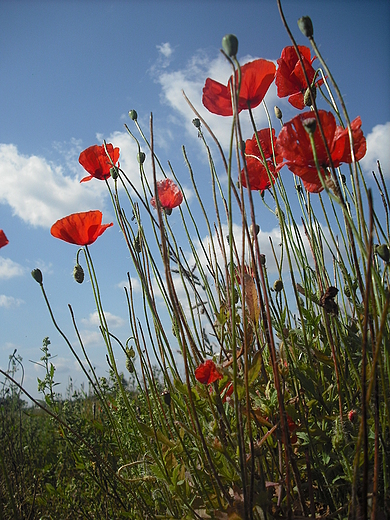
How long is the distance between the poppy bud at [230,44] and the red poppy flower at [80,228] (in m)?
0.85

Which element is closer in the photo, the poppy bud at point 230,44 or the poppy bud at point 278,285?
the poppy bud at point 230,44

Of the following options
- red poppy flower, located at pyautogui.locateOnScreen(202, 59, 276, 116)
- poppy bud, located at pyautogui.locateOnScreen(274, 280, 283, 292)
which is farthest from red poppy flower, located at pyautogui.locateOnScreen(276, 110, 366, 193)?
poppy bud, located at pyautogui.locateOnScreen(274, 280, 283, 292)

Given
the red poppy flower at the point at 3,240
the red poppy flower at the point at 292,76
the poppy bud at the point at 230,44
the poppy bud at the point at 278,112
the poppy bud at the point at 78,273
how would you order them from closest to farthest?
the poppy bud at the point at 230,44 → the red poppy flower at the point at 292,76 → the red poppy flower at the point at 3,240 → the poppy bud at the point at 78,273 → the poppy bud at the point at 278,112

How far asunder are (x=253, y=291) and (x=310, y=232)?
428 millimetres

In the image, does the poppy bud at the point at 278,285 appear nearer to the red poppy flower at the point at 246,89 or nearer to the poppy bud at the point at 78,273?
the red poppy flower at the point at 246,89

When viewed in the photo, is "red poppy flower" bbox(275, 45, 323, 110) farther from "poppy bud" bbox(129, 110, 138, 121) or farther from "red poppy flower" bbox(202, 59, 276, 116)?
"poppy bud" bbox(129, 110, 138, 121)

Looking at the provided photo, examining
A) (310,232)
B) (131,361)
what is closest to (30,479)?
(131,361)

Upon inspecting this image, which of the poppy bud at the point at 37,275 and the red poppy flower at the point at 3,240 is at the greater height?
the red poppy flower at the point at 3,240

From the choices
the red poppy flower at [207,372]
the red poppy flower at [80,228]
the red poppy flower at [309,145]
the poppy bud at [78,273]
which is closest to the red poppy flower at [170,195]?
the red poppy flower at [80,228]

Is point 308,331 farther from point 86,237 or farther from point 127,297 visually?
point 86,237

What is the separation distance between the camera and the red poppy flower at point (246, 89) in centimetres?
89

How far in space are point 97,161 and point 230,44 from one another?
935 millimetres

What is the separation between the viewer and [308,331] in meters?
1.19

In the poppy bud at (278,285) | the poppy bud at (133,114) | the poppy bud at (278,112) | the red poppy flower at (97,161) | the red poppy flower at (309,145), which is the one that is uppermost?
the poppy bud at (278,112)
